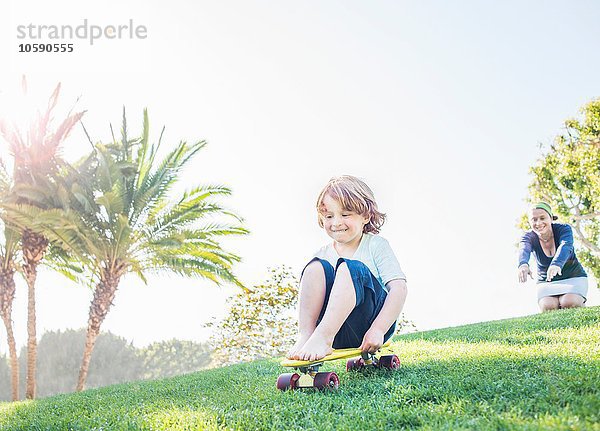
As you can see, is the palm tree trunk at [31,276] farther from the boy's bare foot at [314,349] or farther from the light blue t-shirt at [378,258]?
the boy's bare foot at [314,349]

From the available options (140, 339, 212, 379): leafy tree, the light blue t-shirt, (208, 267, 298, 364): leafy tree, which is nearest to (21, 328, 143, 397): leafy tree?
(140, 339, 212, 379): leafy tree

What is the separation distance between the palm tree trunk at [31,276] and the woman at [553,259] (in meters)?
11.6

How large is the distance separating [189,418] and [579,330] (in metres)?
3.12

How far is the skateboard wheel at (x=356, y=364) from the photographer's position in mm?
3606

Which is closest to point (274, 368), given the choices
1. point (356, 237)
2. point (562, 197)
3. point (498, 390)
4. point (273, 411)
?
point (356, 237)

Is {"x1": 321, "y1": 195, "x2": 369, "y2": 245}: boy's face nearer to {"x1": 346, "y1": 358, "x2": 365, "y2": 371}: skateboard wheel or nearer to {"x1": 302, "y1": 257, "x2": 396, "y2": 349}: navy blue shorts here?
{"x1": 302, "y1": 257, "x2": 396, "y2": 349}: navy blue shorts

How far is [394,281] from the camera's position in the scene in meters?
3.25

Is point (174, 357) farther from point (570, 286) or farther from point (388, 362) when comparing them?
point (388, 362)

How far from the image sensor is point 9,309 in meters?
15.1

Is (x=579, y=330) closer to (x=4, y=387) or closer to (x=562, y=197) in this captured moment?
(x=562, y=197)

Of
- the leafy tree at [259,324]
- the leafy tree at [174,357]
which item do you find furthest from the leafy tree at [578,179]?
the leafy tree at [174,357]

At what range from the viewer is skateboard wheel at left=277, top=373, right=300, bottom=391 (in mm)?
3146

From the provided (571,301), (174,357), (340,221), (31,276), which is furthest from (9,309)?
(174,357)

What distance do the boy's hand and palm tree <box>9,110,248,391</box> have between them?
9.90 meters
